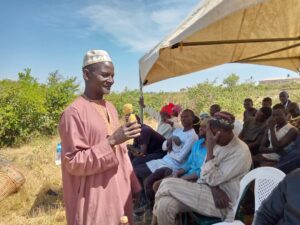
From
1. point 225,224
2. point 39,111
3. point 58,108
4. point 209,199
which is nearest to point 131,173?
point 225,224

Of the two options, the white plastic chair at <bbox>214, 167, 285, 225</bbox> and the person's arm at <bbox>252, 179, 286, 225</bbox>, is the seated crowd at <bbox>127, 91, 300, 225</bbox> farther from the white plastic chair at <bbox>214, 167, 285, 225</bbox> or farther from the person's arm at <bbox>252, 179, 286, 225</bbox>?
the person's arm at <bbox>252, 179, 286, 225</bbox>

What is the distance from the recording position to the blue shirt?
149 inches

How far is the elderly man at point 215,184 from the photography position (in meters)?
2.99

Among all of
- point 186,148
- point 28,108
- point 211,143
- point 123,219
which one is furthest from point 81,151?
point 28,108

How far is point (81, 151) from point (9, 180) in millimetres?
4790

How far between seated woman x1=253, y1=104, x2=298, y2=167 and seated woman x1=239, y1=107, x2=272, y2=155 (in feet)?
1.54

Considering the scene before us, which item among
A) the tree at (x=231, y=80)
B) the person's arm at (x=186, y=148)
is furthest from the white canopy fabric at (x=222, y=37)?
the tree at (x=231, y=80)

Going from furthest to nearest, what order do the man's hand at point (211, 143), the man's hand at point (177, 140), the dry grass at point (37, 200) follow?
the dry grass at point (37, 200), the man's hand at point (177, 140), the man's hand at point (211, 143)

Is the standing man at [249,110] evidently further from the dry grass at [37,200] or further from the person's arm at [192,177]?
the dry grass at [37,200]

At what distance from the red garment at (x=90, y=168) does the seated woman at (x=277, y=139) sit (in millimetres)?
2666

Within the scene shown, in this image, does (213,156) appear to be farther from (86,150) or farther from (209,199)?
(86,150)

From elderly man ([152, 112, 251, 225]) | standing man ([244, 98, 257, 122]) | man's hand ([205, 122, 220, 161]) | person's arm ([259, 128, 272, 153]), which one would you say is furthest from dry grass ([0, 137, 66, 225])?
standing man ([244, 98, 257, 122])

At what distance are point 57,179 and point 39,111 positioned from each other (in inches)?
249

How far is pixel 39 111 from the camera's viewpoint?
12.6 metres
